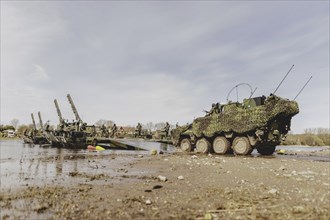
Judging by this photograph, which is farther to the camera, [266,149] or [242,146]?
[266,149]

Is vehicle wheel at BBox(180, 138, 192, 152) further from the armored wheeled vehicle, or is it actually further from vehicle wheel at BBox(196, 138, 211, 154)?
vehicle wheel at BBox(196, 138, 211, 154)

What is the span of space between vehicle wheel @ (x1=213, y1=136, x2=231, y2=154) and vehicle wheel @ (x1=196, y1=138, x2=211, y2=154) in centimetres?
62

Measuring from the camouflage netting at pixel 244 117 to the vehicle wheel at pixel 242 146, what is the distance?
656mm

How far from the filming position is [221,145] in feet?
70.7

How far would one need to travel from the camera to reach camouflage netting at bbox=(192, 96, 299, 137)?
61.9 feet

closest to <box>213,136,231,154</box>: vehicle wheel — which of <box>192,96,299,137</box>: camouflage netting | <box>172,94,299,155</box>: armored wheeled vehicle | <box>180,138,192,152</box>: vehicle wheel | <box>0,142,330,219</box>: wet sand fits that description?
<box>172,94,299,155</box>: armored wheeled vehicle

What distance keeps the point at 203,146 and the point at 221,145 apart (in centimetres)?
173

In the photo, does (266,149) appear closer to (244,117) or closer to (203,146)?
(244,117)

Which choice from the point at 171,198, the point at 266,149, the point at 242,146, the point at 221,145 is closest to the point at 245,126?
the point at 242,146

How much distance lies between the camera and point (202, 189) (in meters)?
7.18

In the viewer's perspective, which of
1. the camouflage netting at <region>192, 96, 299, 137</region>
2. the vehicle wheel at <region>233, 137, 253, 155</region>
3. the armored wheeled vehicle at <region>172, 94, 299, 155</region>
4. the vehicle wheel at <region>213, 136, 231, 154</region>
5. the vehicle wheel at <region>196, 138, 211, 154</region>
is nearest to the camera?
the camouflage netting at <region>192, 96, 299, 137</region>

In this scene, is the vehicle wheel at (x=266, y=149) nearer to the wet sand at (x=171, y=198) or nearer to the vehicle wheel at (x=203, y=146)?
the vehicle wheel at (x=203, y=146)

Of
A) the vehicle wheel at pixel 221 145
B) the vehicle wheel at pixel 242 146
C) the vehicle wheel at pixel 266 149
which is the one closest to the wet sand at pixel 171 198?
the vehicle wheel at pixel 242 146

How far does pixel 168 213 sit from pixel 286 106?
15794mm
